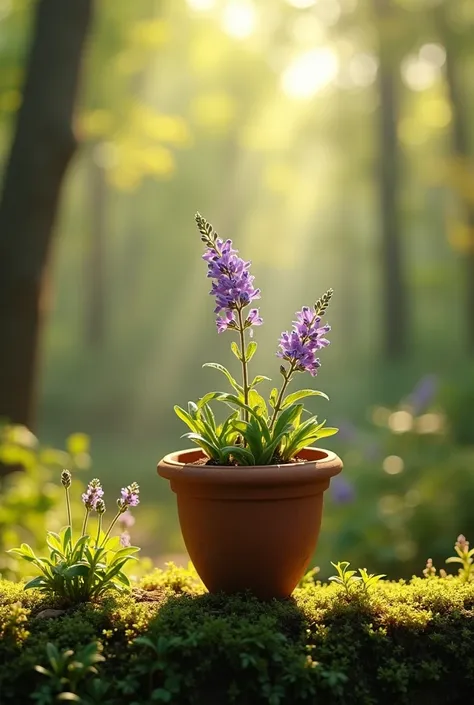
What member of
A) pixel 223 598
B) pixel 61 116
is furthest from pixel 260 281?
pixel 223 598

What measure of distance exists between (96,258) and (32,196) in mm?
15723

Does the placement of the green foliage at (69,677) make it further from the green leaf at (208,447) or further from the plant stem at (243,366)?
the plant stem at (243,366)

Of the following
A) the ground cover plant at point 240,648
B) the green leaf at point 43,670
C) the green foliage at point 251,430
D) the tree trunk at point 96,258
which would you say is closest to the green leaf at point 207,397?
the green foliage at point 251,430

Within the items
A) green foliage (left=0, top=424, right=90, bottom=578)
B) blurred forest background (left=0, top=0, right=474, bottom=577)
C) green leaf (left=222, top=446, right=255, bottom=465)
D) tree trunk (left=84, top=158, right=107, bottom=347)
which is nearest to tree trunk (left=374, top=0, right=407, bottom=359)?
blurred forest background (left=0, top=0, right=474, bottom=577)

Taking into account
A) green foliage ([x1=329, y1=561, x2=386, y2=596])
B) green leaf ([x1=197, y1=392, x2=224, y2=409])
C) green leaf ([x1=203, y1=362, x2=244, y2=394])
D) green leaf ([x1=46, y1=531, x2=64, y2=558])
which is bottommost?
green foliage ([x1=329, y1=561, x2=386, y2=596])

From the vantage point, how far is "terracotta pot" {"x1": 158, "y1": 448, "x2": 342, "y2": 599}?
2398 millimetres

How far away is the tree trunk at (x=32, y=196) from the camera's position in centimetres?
537

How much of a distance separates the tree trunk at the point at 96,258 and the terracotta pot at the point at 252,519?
18.2m

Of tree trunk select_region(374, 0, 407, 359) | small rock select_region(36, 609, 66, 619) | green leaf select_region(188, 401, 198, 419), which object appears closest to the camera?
small rock select_region(36, 609, 66, 619)

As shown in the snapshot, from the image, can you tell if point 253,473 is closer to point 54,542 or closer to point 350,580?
point 350,580

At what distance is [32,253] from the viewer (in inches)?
213

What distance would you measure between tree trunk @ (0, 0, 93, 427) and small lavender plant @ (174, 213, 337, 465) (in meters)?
3.08

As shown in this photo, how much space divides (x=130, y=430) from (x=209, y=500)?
13.2 meters

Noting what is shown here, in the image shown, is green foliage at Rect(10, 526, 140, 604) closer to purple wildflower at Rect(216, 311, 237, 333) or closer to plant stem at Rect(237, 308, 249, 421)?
plant stem at Rect(237, 308, 249, 421)
